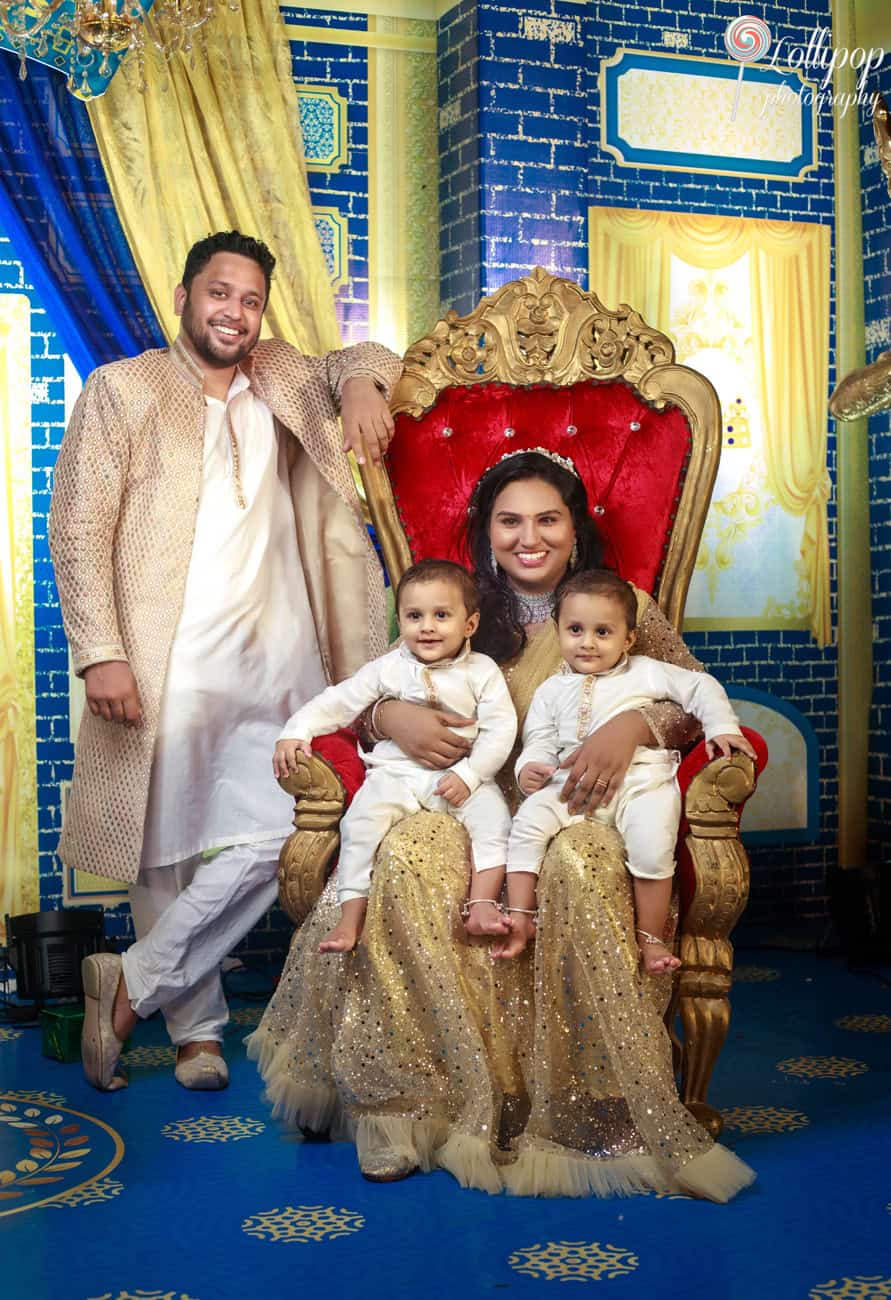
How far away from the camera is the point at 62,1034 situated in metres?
3.80

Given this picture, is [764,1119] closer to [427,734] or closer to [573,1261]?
[573,1261]

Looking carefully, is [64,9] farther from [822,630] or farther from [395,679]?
[822,630]

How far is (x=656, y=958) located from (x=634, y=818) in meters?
0.27

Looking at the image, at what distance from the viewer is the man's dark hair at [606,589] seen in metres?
3.22

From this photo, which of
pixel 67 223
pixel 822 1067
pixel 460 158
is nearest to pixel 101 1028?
pixel 822 1067

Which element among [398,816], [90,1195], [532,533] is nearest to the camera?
[90,1195]

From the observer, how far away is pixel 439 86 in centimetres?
520

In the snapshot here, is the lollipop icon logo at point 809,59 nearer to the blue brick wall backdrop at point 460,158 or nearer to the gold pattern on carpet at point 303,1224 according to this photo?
the blue brick wall backdrop at point 460,158

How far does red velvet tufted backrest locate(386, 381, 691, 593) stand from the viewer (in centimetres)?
379

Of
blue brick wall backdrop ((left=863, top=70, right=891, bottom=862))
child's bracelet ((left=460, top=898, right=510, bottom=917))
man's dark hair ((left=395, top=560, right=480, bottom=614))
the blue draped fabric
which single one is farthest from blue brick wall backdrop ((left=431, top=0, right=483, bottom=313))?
child's bracelet ((left=460, top=898, right=510, bottom=917))

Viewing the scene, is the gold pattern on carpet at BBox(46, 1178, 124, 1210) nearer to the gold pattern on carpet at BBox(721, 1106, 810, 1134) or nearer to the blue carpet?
the blue carpet

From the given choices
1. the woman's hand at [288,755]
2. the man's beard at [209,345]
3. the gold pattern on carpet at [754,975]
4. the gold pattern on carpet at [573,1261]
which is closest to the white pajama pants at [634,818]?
the woman's hand at [288,755]

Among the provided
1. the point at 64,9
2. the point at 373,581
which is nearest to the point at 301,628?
the point at 373,581

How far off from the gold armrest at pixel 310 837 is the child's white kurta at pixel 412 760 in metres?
0.05
